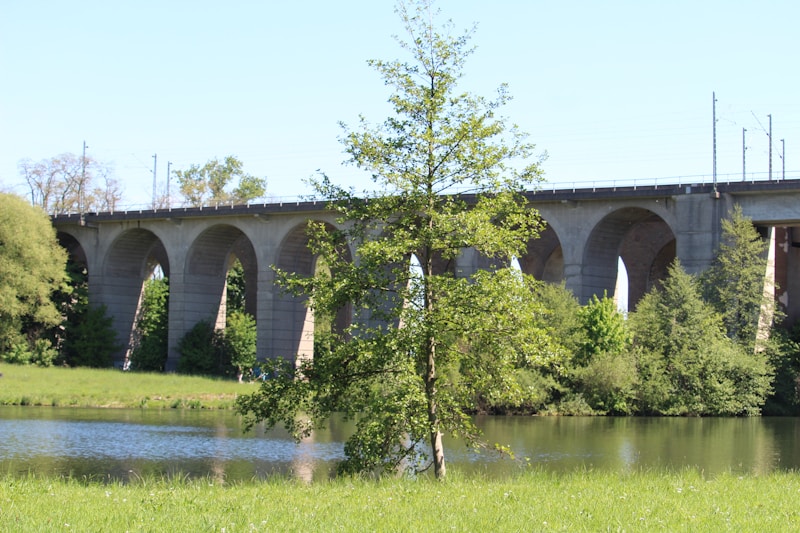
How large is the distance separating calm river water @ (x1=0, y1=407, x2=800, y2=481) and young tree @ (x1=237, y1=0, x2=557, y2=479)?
112 inches

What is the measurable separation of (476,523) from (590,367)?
3207 centimetres

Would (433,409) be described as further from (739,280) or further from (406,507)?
(739,280)

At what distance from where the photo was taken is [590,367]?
42.6 meters

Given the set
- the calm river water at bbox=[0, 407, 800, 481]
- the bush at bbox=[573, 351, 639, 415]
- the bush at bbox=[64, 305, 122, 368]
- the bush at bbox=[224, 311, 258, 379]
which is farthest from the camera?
the bush at bbox=[64, 305, 122, 368]

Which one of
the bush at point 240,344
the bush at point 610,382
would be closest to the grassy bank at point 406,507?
the bush at point 610,382

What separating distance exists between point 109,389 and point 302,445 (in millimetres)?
21362

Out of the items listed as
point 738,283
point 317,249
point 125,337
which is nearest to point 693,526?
point 317,249

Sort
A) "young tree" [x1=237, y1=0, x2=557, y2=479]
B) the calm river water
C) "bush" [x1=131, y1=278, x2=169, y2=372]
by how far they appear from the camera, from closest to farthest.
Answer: "young tree" [x1=237, y1=0, x2=557, y2=479]
the calm river water
"bush" [x1=131, y1=278, x2=169, y2=372]

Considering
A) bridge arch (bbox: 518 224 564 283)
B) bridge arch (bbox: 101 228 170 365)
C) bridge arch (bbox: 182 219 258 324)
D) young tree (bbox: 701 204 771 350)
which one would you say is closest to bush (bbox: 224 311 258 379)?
bridge arch (bbox: 182 219 258 324)

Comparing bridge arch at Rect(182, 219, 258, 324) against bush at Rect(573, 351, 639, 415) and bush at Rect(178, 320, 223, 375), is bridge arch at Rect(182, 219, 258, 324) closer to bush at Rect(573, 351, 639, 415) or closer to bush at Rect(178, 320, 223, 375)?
bush at Rect(178, 320, 223, 375)

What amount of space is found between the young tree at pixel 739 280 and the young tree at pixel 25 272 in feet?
107

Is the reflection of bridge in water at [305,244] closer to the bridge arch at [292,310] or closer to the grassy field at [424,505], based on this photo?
the bridge arch at [292,310]

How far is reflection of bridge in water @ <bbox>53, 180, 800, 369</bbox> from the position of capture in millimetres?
46344

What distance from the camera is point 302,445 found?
2900 cm
